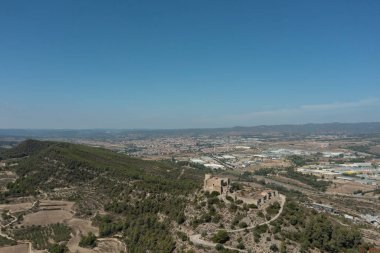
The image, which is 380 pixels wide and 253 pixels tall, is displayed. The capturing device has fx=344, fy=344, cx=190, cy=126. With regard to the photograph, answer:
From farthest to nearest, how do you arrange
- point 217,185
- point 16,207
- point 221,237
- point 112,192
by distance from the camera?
point 112,192 < point 16,207 < point 217,185 < point 221,237

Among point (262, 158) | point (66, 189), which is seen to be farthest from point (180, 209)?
point (262, 158)

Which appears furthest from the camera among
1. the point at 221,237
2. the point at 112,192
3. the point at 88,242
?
the point at 112,192

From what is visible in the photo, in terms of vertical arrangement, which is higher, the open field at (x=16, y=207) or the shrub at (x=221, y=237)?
the shrub at (x=221, y=237)

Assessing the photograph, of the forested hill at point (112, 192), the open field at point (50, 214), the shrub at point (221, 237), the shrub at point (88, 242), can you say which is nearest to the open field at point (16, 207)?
the open field at point (50, 214)

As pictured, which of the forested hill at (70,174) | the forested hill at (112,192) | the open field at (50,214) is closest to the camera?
the forested hill at (112,192)

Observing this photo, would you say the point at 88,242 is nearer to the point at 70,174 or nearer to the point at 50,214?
the point at 50,214

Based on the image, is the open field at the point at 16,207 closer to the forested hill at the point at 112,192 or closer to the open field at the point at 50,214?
the open field at the point at 50,214

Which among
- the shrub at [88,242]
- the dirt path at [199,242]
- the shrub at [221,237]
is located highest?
the shrub at [221,237]

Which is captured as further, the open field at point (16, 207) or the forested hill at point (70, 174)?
the forested hill at point (70, 174)

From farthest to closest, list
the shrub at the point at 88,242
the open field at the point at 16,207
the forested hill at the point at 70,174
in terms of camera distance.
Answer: the forested hill at the point at 70,174
the open field at the point at 16,207
the shrub at the point at 88,242

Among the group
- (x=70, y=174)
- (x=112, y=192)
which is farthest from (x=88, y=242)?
(x=70, y=174)

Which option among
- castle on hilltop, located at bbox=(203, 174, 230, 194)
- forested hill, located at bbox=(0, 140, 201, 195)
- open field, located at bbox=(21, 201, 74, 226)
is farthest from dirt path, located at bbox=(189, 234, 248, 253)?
open field, located at bbox=(21, 201, 74, 226)
